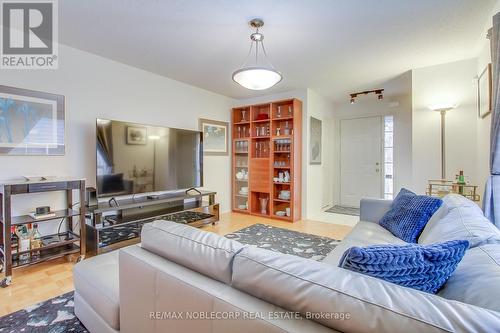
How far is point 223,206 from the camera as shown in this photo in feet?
15.9

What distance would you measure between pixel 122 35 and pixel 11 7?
85cm

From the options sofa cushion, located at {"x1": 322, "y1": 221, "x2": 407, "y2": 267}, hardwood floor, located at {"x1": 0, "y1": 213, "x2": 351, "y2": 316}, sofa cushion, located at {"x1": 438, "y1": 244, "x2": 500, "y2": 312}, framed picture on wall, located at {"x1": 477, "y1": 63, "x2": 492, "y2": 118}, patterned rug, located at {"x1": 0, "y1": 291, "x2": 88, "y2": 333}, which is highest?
framed picture on wall, located at {"x1": 477, "y1": 63, "x2": 492, "y2": 118}

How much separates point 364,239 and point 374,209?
0.77m

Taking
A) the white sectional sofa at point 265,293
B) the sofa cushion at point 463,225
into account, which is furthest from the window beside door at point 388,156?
the white sectional sofa at point 265,293

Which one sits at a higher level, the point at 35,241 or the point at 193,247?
the point at 193,247

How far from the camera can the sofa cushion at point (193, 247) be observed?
3.01ft

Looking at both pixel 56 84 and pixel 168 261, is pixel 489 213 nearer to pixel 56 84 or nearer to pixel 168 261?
pixel 168 261

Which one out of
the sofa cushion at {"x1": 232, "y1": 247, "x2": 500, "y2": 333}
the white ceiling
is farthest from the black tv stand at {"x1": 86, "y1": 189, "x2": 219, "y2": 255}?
the sofa cushion at {"x1": 232, "y1": 247, "x2": 500, "y2": 333}

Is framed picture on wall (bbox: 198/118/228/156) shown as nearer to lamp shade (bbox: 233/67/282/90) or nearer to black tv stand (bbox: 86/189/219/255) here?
black tv stand (bbox: 86/189/219/255)

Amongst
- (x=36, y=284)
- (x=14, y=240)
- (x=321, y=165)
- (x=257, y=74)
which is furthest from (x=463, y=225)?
(x=321, y=165)

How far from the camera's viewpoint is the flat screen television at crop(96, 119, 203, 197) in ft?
9.21

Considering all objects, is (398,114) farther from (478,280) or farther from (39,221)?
(39,221)

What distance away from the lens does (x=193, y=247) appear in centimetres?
100

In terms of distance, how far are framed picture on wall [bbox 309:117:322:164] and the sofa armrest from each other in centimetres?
192
